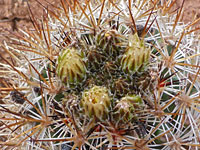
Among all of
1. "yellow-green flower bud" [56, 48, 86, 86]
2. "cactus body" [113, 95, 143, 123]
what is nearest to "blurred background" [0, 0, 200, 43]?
"yellow-green flower bud" [56, 48, 86, 86]

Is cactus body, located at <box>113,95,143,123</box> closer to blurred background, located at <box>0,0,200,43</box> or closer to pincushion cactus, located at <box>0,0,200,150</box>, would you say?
pincushion cactus, located at <box>0,0,200,150</box>

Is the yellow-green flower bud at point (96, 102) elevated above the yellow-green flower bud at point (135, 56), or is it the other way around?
the yellow-green flower bud at point (135, 56)

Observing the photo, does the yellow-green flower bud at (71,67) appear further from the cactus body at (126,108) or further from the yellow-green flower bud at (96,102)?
the cactus body at (126,108)

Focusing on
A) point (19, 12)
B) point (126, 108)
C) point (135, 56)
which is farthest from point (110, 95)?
point (19, 12)

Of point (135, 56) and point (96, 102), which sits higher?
point (135, 56)

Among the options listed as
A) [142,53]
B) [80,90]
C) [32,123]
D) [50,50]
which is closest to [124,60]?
[142,53]

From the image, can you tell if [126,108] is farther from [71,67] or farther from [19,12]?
[19,12]

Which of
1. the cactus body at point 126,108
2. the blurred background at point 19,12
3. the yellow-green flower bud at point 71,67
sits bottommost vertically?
the cactus body at point 126,108

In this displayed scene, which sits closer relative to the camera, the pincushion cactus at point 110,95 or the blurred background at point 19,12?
the pincushion cactus at point 110,95

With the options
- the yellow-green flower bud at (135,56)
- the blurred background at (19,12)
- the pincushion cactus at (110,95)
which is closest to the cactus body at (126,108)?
the pincushion cactus at (110,95)
